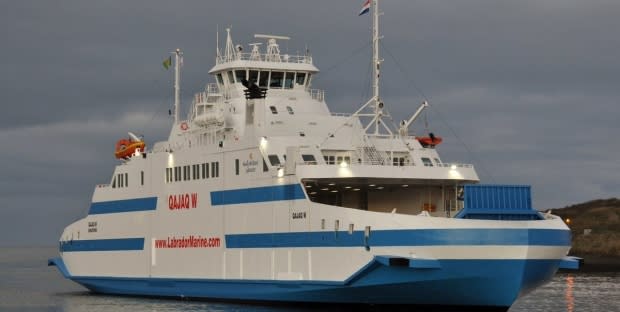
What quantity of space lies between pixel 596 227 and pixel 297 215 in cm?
6232

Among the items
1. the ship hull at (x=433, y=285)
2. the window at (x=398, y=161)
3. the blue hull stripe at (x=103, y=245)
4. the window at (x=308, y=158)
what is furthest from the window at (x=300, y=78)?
the ship hull at (x=433, y=285)

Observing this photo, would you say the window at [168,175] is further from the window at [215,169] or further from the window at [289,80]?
the window at [289,80]

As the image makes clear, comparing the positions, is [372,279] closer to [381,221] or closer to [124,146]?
[381,221]

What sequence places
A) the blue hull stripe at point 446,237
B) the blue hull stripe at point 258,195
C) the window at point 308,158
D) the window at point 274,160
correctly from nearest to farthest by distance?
the blue hull stripe at point 446,237 → the blue hull stripe at point 258,195 → the window at point 308,158 → the window at point 274,160

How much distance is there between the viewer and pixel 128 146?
151 feet

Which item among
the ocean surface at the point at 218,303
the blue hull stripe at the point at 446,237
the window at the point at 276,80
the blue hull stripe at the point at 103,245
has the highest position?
the window at the point at 276,80

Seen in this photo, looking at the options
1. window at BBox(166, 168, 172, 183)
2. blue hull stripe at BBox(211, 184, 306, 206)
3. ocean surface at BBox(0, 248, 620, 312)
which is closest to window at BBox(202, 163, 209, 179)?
blue hull stripe at BBox(211, 184, 306, 206)

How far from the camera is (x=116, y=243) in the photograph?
4481 centimetres

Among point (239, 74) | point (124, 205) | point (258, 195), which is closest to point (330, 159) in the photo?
point (258, 195)

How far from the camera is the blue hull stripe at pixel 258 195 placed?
35156mm

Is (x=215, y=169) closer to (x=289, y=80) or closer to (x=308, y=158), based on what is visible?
(x=308, y=158)

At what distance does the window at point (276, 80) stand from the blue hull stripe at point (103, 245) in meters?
8.14

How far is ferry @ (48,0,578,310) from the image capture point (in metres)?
31.8

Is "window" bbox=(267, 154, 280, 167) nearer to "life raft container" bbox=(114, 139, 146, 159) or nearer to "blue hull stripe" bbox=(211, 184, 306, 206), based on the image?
"blue hull stripe" bbox=(211, 184, 306, 206)
